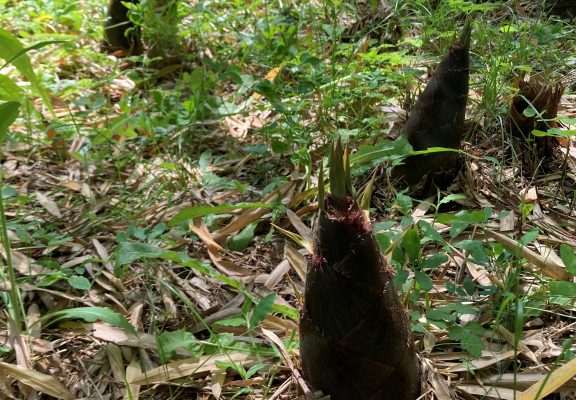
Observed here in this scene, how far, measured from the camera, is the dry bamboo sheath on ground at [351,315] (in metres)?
0.93

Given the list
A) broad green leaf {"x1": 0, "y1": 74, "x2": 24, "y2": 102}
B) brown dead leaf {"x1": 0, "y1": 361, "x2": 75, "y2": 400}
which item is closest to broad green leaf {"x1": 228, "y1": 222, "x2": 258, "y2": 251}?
brown dead leaf {"x1": 0, "y1": 361, "x2": 75, "y2": 400}

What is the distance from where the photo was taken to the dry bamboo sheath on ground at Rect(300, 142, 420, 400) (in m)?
0.93

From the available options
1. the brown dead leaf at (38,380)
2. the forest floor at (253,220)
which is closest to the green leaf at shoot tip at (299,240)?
the forest floor at (253,220)

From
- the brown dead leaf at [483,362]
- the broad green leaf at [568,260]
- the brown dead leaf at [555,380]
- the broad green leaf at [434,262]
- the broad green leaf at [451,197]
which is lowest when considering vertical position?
the brown dead leaf at [483,362]

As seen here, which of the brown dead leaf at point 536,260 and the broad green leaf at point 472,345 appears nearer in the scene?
the broad green leaf at point 472,345

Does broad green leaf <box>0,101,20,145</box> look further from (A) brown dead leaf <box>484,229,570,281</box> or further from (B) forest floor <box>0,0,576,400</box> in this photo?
(A) brown dead leaf <box>484,229,570,281</box>

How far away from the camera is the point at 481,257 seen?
128 cm

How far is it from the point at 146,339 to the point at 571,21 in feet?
9.56

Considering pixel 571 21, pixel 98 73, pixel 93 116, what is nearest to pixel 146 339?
pixel 93 116

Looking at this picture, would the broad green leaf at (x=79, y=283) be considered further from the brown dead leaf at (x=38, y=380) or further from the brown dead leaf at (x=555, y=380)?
the brown dead leaf at (x=555, y=380)

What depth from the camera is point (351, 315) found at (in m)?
0.96

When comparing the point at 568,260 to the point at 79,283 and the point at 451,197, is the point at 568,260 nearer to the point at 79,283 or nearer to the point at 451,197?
the point at 451,197

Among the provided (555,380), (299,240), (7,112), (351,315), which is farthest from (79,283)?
(555,380)

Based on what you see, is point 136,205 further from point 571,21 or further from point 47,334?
point 571,21
